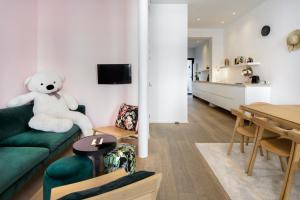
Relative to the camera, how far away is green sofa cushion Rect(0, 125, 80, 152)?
239 centimetres

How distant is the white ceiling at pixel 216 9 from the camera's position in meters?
5.24

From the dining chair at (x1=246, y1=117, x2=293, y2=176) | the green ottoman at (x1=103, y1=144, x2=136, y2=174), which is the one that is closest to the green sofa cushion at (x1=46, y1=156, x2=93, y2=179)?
the green ottoman at (x1=103, y1=144, x2=136, y2=174)

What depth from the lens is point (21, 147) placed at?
2.27 m

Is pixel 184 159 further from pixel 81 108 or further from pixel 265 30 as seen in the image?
pixel 265 30

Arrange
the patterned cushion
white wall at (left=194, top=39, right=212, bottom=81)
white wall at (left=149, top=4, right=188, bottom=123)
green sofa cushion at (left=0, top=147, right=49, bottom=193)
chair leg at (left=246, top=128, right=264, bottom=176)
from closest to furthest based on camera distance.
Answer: green sofa cushion at (left=0, top=147, right=49, bottom=193), chair leg at (left=246, top=128, right=264, bottom=176), the patterned cushion, white wall at (left=149, top=4, right=188, bottom=123), white wall at (left=194, top=39, right=212, bottom=81)

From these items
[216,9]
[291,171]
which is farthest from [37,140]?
[216,9]

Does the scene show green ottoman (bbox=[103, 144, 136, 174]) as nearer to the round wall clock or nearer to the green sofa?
the green sofa

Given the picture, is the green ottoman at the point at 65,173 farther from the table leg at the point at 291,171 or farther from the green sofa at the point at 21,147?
the table leg at the point at 291,171

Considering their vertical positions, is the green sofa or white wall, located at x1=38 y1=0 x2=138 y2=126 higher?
white wall, located at x1=38 y1=0 x2=138 y2=126

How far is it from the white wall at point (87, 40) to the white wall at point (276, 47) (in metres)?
3.10

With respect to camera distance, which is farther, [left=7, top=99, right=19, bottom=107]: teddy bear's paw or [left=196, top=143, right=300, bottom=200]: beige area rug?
[left=7, top=99, right=19, bottom=107]: teddy bear's paw

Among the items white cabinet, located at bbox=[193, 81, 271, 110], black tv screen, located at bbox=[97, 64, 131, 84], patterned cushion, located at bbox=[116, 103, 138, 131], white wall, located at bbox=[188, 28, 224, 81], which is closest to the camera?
patterned cushion, located at bbox=[116, 103, 138, 131]

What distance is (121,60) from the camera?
12.2 feet

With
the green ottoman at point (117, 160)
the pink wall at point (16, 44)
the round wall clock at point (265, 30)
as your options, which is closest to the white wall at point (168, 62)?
the round wall clock at point (265, 30)
